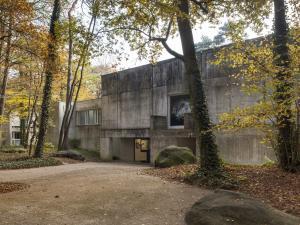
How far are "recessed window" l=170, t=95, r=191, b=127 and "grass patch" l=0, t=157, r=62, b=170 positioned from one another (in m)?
7.34

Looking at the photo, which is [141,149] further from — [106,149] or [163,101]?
[163,101]

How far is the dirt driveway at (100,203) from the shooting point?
636cm

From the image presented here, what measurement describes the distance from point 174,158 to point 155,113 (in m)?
8.53

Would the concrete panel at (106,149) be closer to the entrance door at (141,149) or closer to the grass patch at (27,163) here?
the entrance door at (141,149)

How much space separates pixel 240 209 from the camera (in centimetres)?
594

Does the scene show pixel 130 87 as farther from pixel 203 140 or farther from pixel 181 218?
pixel 181 218

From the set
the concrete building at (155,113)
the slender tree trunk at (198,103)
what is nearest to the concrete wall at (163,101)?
the concrete building at (155,113)

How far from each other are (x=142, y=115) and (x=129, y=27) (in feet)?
40.1

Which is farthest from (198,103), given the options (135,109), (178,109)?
(135,109)

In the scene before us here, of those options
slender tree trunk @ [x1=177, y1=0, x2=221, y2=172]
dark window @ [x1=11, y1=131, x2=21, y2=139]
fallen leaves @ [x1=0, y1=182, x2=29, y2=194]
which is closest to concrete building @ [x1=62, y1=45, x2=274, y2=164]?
slender tree trunk @ [x1=177, y1=0, x2=221, y2=172]

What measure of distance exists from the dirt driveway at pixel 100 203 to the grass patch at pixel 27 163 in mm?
6393

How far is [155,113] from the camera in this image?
2202 centimetres

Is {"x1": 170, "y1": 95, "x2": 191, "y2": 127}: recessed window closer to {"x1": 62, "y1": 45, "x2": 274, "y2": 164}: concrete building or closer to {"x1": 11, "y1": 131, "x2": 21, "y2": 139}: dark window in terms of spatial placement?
{"x1": 62, "y1": 45, "x2": 274, "y2": 164}: concrete building

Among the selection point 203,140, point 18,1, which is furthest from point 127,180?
point 18,1
